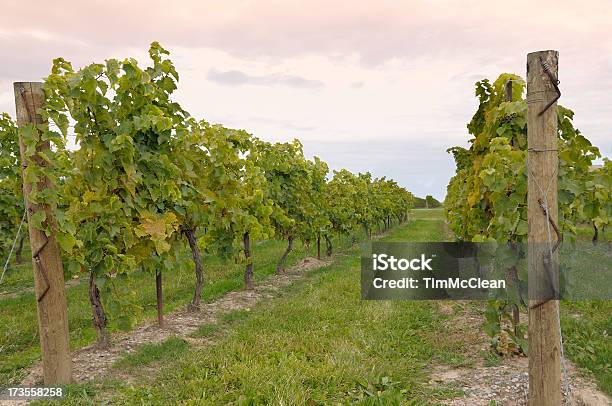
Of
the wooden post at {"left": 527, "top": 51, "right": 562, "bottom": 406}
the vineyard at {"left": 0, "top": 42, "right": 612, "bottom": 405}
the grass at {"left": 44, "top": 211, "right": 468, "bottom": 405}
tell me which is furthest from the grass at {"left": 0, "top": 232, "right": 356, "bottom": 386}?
the wooden post at {"left": 527, "top": 51, "right": 562, "bottom": 406}

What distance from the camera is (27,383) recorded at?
5.62 m

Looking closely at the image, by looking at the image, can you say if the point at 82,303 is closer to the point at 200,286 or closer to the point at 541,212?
the point at 200,286

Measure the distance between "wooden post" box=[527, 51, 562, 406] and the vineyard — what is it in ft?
0.34

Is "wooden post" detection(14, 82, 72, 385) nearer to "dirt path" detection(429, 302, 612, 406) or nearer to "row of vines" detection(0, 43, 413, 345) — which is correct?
"row of vines" detection(0, 43, 413, 345)

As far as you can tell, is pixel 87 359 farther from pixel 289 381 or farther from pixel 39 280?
pixel 289 381

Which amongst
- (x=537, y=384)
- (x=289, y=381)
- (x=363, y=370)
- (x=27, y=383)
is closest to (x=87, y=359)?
(x=27, y=383)

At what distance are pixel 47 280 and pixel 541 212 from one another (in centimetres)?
483

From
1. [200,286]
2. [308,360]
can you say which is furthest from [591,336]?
[200,286]

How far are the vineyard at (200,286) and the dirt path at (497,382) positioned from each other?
29mm

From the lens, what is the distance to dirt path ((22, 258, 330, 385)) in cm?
595

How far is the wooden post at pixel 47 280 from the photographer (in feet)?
17.0

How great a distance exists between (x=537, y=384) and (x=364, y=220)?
62.1 feet

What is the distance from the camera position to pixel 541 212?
381 centimetres

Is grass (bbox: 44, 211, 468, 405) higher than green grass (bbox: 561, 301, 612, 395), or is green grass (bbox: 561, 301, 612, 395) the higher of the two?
grass (bbox: 44, 211, 468, 405)
